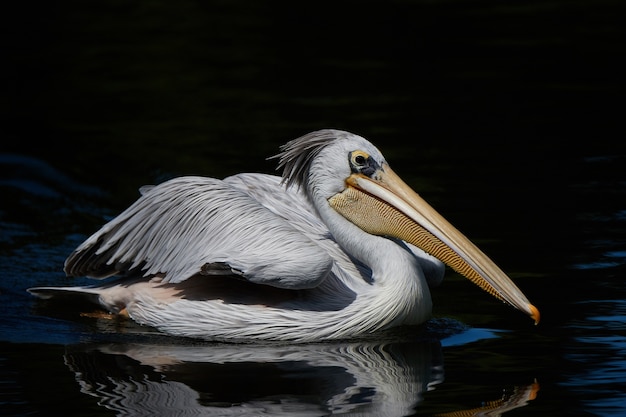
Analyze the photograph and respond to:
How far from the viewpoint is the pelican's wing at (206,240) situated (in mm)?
6023

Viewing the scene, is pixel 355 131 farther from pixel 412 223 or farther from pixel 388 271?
pixel 388 271

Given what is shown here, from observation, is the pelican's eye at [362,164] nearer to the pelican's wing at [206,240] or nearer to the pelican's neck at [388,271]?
the pelican's neck at [388,271]

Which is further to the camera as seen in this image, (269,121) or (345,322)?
(269,121)

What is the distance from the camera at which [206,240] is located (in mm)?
6438

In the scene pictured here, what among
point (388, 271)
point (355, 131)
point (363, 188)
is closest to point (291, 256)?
point (388, 271)

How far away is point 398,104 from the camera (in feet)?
38.1

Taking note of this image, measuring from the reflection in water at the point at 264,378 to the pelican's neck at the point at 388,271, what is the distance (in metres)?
0.17

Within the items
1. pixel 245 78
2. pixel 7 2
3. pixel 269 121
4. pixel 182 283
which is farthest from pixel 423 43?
pixel 182 283

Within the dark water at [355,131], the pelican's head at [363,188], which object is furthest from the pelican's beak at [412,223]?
the dark water at [355,131]

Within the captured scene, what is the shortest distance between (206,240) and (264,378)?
1.11m

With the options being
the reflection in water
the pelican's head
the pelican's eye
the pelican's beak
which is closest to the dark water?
the reflection in water

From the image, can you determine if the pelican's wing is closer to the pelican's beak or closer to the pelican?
the pelican

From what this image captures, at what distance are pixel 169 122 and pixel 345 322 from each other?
5745 millimetres

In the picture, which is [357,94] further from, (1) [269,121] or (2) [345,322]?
(2) [345,322]
